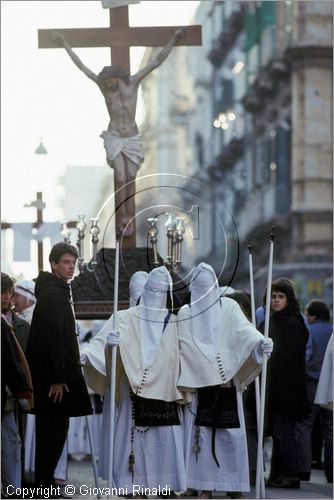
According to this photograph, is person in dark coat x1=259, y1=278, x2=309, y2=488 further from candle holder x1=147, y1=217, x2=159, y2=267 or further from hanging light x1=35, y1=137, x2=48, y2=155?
hanging light x1=35, y1=137, x2=48, y2=155

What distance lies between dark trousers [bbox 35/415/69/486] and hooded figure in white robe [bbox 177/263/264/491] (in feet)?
3.12

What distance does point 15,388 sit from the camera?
1200 cm

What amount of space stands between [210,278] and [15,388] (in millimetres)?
1834

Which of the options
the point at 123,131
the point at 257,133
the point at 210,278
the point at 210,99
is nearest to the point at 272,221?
the point at 257,133

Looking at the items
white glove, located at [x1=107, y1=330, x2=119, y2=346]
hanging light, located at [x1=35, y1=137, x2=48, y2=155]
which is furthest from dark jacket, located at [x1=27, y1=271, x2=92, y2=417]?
hanging light, located at [x1=35, y1=137, x2=48, y2=155]

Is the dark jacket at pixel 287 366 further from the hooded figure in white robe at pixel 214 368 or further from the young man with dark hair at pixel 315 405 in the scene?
the hooded figure in white robe at pixel 214 368

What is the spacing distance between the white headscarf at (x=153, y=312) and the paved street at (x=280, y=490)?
110 cm

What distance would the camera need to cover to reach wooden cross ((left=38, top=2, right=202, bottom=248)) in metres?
16.6

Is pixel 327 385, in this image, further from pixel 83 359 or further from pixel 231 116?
pixel 231 116

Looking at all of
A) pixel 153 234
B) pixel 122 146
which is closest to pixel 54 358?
pixel 153 234

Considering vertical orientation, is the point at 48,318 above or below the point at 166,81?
below

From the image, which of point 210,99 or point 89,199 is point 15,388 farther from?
point 89,199

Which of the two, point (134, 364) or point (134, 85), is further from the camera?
point (134, 85)

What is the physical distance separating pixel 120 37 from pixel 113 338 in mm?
4679
